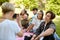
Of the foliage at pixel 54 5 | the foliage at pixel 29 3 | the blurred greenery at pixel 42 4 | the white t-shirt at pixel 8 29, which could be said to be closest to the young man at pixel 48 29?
the white t-shirt at pixel 8 29

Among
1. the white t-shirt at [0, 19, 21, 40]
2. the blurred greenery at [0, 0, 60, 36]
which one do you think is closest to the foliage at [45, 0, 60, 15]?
the blurred greenery at [0, 0, 60, 36]

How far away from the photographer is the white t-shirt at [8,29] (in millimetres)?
2716

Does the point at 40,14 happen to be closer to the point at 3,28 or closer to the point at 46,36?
the point at 46,36

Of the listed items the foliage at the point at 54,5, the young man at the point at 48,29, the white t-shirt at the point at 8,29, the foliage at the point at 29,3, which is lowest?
the white t-shirt at the point at 8,29

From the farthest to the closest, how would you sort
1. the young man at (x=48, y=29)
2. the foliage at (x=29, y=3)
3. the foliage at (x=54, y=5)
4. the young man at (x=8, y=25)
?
1. the foliage at (x=29, y=3)
2. the foliage at (x=54, y=5)
3. the young man at (x=48, y=29)
4. the young man at (x=8, y=25)

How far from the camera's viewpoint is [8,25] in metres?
2.72

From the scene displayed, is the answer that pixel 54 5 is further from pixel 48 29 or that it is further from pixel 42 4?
pixel 48 29

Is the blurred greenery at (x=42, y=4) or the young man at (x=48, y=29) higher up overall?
the blurred greenery at (x=42, y=4)

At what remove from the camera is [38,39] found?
4.20 meters

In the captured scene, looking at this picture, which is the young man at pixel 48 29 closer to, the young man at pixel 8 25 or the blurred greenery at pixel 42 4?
the young man at pixel 8 25

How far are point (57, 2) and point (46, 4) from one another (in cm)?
128

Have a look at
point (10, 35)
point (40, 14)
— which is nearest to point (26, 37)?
point (40, 14)

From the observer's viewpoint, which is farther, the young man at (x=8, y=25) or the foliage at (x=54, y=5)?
the foliage at (x=54, y=5)

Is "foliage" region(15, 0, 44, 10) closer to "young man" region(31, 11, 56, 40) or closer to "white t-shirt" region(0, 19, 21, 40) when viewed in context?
"young man" region(31, 11, 56, 40)
